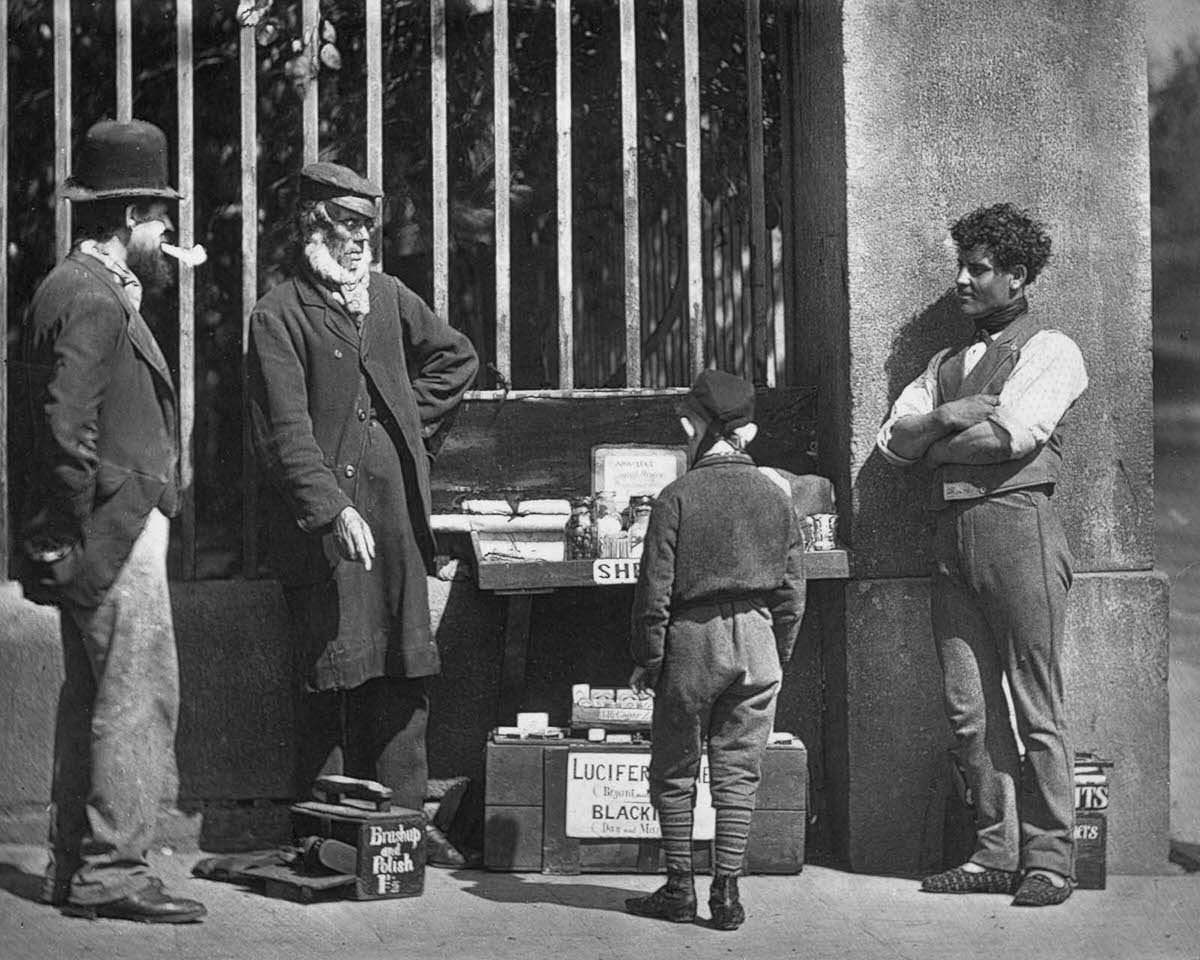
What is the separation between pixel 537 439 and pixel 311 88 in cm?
147

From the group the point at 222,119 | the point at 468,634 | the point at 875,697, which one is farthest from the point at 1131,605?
the point at 222,119

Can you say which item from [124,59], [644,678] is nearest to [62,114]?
[124,59]

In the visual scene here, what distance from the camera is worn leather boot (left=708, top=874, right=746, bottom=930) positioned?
5.49 meters

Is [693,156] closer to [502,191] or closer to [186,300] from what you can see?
[502,191]

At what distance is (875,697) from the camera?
6.50m

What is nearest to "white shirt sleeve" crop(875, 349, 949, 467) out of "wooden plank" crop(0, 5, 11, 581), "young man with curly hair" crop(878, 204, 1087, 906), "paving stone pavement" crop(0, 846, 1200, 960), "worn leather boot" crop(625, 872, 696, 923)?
"young man with curly hair" crop(878, 204, 1087, 906)

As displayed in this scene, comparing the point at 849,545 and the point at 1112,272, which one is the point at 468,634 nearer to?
the point at 849,545

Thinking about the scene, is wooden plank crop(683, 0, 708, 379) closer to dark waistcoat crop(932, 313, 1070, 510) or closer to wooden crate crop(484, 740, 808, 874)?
dark waistcoat crop(932, 313, 1070, 510)

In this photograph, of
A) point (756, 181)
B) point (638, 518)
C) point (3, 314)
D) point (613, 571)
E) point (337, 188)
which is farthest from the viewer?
point (756, 181)

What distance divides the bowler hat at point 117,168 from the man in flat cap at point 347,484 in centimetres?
58

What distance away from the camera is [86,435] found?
17.6 feet

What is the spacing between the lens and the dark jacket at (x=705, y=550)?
5539 mm

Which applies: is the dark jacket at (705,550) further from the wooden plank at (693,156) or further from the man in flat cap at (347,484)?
the wooden plank at (693,156)

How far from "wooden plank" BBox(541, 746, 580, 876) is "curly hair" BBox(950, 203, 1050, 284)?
2.15 meters
